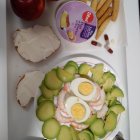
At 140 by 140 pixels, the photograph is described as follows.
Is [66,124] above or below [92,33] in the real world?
below

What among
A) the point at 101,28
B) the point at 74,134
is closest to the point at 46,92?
the point at 74,134

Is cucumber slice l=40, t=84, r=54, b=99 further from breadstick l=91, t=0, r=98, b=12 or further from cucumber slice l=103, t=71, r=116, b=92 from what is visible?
breadstick l=91, t=0, r=98, b=12

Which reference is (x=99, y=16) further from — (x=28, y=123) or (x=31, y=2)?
(x=28, y=123)

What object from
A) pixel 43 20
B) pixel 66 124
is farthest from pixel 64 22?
pixel 66 124

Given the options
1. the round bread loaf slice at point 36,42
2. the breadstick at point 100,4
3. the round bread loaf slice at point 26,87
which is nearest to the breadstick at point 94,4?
the breadstick at point 100,4

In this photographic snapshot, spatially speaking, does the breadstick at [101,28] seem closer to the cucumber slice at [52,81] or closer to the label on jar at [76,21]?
the label on jar at [76,21]

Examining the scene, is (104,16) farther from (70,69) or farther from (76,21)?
(70,69)
